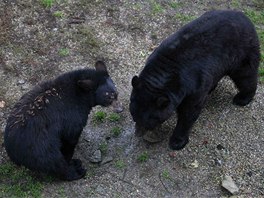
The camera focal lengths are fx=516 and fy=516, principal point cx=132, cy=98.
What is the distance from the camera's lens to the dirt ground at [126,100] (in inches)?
293

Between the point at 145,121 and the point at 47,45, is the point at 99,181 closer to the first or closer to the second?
the point at 145,121

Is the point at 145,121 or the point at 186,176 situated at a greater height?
the point at 145,121

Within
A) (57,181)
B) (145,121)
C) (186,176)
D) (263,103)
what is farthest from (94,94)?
(263,103)

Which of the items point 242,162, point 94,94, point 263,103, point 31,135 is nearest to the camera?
point 31,135

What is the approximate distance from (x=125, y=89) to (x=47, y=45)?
1773 millimetres

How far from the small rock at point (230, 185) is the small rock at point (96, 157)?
1.84m

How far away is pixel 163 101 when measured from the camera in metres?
7.02

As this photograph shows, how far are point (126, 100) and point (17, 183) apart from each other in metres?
2.34

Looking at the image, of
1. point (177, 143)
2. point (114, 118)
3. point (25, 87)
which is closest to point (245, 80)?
point (177, 143)

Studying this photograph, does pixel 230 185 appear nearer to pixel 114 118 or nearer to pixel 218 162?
pixel 218 162

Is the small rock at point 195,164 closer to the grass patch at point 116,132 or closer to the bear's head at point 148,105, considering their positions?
the bear's head at point 148,105

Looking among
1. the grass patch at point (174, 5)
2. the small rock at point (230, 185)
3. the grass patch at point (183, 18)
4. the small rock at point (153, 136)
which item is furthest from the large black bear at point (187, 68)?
the grass patch at point (174, 5)

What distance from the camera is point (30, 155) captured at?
672 cm

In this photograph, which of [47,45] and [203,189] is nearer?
[203,189]
